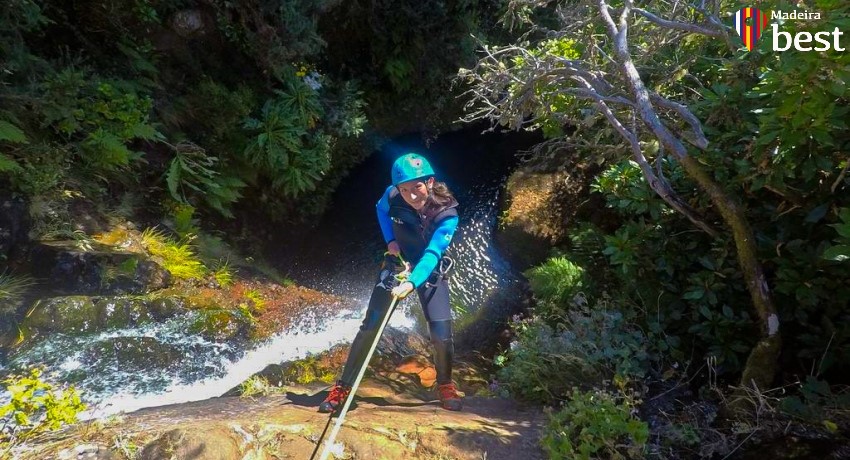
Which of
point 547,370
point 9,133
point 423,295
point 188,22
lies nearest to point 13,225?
point 9,133

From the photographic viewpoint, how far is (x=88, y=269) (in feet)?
17.4

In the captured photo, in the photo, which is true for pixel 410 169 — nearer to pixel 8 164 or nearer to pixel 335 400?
pixel 335 400

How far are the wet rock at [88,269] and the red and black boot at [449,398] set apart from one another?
13.0 ft

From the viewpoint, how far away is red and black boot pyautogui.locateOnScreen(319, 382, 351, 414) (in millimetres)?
3490

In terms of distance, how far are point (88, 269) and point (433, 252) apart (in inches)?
172

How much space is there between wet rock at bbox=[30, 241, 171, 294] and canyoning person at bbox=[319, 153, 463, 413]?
3300 millimetres

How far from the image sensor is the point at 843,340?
106 inches

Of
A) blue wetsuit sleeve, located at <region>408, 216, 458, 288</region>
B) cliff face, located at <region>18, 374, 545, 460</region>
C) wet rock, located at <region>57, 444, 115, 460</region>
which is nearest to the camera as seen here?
wet rock, located at <region>57, 444, 115, 460</region>

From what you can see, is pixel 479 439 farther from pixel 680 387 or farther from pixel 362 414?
pixel 680 387

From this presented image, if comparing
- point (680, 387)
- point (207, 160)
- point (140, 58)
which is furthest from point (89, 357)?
point (680, 387)

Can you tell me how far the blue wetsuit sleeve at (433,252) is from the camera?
3328 millimetres

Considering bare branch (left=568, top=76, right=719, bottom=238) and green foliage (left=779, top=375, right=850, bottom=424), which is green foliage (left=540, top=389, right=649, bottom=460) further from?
bare branch (left=568, top=76, right=719, bottom=238)

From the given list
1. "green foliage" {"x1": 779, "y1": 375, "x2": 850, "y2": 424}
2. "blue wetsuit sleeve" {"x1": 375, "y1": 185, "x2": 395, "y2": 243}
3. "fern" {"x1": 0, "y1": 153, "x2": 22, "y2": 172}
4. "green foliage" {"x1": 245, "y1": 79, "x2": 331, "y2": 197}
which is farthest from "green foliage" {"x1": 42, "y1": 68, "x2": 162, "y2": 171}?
"green foliage" {"x1": 779, "y1": 375, "x2": 850, "y2": 424}

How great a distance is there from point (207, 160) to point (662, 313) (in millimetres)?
6177
